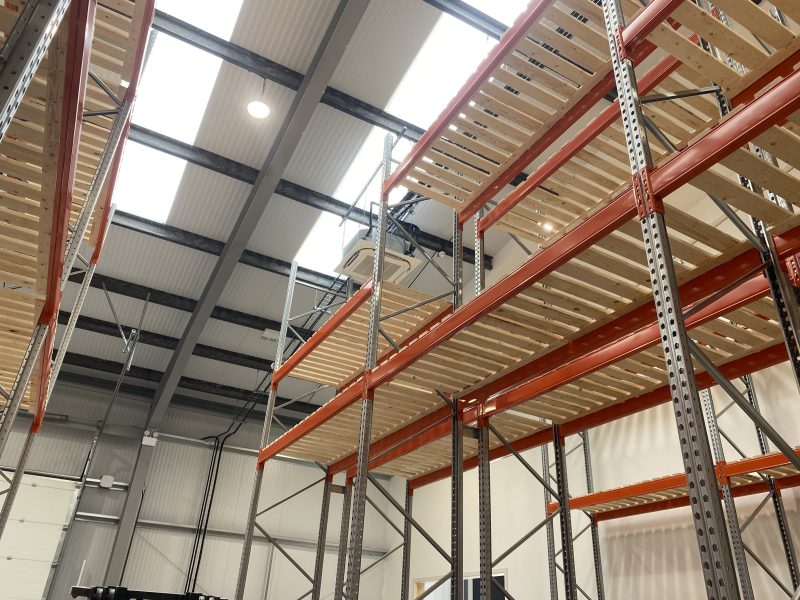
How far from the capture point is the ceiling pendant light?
1127 cm

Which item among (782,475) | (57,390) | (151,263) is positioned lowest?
(782,475)

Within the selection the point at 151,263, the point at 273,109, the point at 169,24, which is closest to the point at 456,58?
the point at 273,109

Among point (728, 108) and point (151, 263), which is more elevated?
point (151, 263)

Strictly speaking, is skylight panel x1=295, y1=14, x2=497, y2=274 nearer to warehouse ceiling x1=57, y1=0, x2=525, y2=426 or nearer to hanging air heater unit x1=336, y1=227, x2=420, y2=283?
warehouse ceiling x1=57, y1=0, x2=525, y2=426

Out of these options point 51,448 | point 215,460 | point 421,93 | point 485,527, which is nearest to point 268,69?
point 421,93

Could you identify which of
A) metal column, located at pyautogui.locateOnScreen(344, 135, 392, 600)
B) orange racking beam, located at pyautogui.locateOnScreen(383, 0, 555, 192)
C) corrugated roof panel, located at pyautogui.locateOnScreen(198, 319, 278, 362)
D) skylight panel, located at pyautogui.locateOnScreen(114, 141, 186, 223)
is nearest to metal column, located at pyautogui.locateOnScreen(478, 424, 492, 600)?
metal column, located at pyautogui.locateOnScreen(344, 135, 392, 600)

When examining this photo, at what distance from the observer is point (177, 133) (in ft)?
40.1

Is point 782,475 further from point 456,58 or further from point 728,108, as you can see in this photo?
point 456,58

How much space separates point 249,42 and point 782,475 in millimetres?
10384

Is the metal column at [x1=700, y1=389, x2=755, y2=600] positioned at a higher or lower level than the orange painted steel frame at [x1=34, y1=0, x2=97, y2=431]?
lower

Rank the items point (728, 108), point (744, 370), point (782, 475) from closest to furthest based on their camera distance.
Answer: point (728, 108)
point (744, 370)
point (782, 475)

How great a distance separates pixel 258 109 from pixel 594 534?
9.91 metres

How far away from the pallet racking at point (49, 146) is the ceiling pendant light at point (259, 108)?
3.56 meters

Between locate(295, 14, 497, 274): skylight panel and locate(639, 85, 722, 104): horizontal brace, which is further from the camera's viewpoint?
locate(295, 14, 497, 274): skylight panel
